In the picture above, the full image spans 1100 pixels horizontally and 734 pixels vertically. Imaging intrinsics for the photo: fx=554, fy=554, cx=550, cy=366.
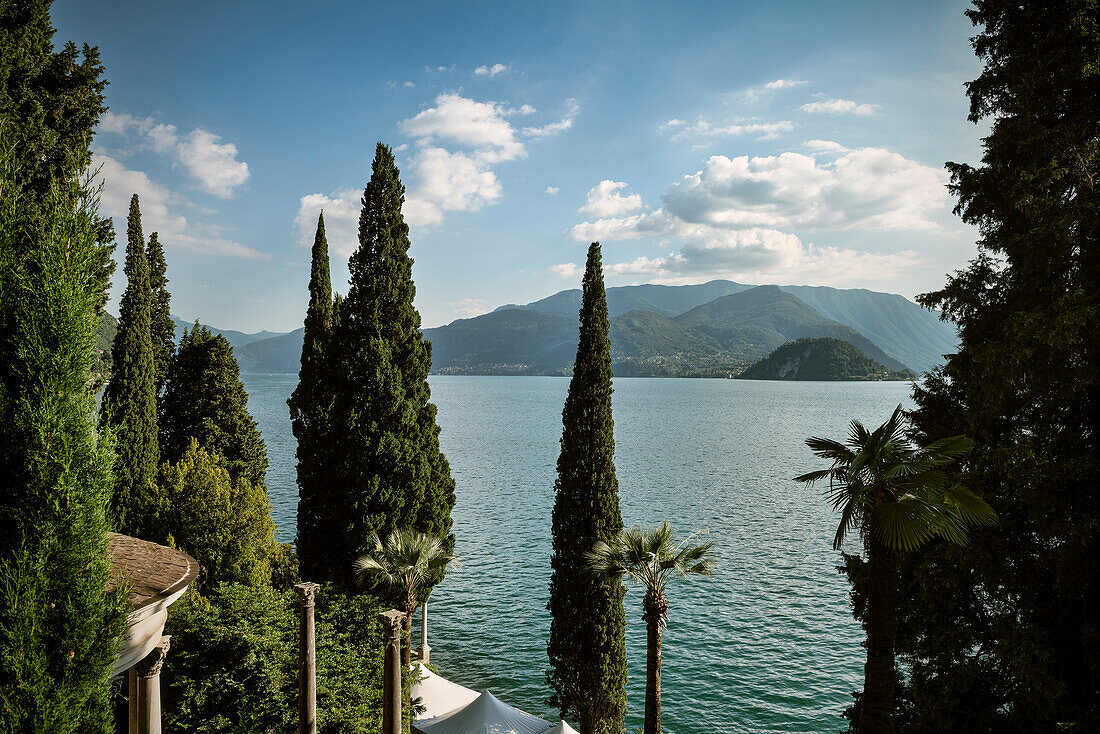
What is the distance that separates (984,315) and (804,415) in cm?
8688

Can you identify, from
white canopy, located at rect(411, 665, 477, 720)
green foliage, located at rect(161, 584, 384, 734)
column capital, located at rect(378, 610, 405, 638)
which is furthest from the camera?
white canopy, located at rect(411, 665, 477, 720)

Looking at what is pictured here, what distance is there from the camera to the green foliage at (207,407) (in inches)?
908

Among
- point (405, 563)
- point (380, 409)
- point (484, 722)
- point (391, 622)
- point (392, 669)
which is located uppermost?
point (380, 409)

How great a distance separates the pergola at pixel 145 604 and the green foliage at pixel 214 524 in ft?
37.9

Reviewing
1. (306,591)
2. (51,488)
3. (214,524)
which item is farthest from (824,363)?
(51,488)

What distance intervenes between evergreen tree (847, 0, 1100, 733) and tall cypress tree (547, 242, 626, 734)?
6.89m

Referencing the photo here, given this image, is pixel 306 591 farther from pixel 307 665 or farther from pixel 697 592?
pixel 697 592

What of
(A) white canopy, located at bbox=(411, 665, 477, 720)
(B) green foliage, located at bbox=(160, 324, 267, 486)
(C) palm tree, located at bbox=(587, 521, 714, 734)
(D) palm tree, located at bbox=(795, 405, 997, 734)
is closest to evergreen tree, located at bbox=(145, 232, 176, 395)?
(B) green foliage, located at bbox=(160, 324, 267, 486)

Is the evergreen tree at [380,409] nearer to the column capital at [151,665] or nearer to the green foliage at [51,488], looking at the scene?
the column capital at [151,665]

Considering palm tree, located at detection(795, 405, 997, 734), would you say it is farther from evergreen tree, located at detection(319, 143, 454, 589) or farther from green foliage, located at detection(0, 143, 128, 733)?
evergreen tree, located at detection(319, 143, 454, 589)

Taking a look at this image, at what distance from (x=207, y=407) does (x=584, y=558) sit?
17.7 metres

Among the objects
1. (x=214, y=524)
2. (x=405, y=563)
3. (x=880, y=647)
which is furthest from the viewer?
(x=214, y=524)

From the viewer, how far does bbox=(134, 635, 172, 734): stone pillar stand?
21.9 ft

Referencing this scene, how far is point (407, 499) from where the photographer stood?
53.2 feet
